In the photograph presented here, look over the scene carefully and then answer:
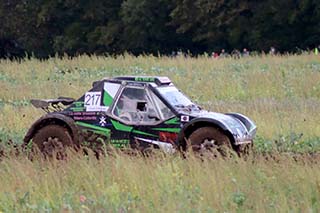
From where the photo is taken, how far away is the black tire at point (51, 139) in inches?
563

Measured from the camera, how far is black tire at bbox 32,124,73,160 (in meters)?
14.3

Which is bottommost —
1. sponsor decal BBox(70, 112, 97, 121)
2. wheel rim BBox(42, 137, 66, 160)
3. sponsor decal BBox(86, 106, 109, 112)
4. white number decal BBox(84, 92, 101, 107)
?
wheel rim BBox(42, 137, 66, 160)

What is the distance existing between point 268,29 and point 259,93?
1093 inches

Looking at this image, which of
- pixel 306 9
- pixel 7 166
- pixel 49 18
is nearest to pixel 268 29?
pixel 306 9

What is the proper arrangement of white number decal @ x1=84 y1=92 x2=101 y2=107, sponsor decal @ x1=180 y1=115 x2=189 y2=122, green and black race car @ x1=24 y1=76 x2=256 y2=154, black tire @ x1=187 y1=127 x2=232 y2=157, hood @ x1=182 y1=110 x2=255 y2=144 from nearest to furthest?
black tire @ x1=187 y1=127 x2=232 y2=157 → hood @ x1=182 y1=110 x2=255 y2=144 → green and black race car @ x1=24 y1=76 x2=256 y2=154 → sponsor decal @ x1=180 y1=115 x2=189 y2=122 → white number decal @ x1=84 y1=92 x2=101 y2=107

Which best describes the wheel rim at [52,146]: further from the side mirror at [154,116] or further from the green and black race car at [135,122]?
the side mirror at [154,116]

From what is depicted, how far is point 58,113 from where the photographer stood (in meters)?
14.7

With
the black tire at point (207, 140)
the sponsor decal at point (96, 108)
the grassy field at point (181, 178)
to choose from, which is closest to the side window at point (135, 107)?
the sponsor decal at point (96, 108)

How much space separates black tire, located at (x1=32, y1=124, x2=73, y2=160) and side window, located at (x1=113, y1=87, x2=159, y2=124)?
0.88 meters

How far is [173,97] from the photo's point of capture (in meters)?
14.5

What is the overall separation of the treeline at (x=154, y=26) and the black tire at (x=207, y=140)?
121ft

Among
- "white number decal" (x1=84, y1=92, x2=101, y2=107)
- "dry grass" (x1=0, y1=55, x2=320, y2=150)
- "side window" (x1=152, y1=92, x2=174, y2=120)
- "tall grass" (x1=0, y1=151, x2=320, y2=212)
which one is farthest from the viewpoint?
"dry grass" (x1=0, y1=55, x2=320, y2=150)

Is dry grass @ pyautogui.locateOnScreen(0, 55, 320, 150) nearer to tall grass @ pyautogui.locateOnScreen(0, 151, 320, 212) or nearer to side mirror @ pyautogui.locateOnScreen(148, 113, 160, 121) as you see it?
side mirror @ pyautogui.locateOnScreen(148, 113, 160, 121)

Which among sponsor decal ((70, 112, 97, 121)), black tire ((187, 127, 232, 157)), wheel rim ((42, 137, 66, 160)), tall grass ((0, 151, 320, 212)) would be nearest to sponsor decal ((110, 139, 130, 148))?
sponsor decal ((70, 112, 97, 121))
